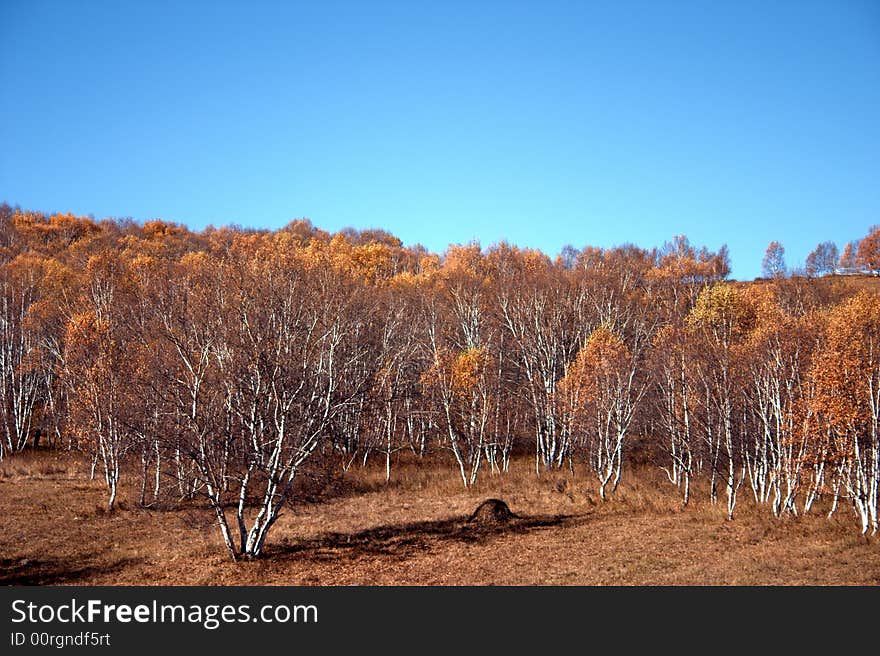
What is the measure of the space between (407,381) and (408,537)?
68.4 feet

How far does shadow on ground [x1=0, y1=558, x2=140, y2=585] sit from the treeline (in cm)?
320

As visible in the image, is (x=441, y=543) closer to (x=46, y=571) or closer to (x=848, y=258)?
(x=46, y=571)

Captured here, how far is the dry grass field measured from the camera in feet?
62.8

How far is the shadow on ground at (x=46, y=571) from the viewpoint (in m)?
19.8

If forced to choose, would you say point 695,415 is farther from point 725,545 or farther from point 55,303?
point 55,303

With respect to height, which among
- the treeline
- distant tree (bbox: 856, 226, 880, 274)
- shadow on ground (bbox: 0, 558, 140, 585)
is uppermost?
distant tree (bbox: 856, 226, 880, 274)

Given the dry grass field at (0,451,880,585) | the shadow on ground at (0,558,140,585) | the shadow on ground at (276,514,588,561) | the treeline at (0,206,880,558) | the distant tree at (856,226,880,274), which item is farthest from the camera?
the distant tree at (856,226,880,274)

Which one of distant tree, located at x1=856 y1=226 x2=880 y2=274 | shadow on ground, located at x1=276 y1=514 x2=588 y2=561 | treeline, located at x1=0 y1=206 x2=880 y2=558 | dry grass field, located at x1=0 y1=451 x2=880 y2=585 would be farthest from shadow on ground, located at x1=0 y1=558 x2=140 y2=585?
distant tree, located at x1=856 y1=226 x2=880 y2=274

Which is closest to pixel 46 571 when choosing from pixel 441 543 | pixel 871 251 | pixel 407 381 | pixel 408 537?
pixel 408 537

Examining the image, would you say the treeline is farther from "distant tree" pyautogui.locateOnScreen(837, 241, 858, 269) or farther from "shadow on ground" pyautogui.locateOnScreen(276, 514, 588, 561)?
"distant tree" pyautogui.locateOnScreen(837, 241, 858, 269)

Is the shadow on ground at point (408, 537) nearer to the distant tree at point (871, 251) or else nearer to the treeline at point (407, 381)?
the treeline at point (407, 381)

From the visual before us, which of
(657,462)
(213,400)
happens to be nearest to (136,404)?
(213,400)

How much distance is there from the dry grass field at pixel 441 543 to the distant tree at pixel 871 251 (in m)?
101

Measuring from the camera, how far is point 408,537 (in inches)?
1005
